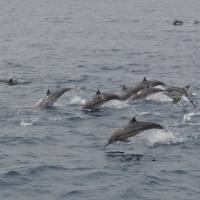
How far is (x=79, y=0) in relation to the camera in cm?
11069

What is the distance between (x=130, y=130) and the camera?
25.5m

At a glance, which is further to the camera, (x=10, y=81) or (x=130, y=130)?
(x=10, y=81)

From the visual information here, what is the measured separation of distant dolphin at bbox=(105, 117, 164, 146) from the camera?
987 inches

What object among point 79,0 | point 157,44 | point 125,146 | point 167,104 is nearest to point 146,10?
point 79,0

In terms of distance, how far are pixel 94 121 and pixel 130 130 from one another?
12.9 feet

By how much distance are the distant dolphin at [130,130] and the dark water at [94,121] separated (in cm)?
34

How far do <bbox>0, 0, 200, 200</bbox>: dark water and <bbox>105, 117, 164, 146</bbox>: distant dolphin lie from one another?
342 millimetres

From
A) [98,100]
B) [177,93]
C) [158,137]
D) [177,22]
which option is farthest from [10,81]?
[177,22]

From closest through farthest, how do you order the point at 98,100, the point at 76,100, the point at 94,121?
1. the point at 94,121
2. the point at 98,100
3. the point at 76,100

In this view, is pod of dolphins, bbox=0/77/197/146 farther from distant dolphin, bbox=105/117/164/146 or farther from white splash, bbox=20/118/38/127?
distant dolphin, bbox=105/117/164/146

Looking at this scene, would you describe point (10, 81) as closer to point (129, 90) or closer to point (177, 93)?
point (129, 90)

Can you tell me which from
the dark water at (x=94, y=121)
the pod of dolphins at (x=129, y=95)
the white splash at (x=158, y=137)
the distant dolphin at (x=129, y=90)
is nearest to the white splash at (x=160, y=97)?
the pod of dolphins at (x=129, y=95)

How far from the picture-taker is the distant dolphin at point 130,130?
2508cm

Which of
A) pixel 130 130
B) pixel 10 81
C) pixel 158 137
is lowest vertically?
pixel 158 137
